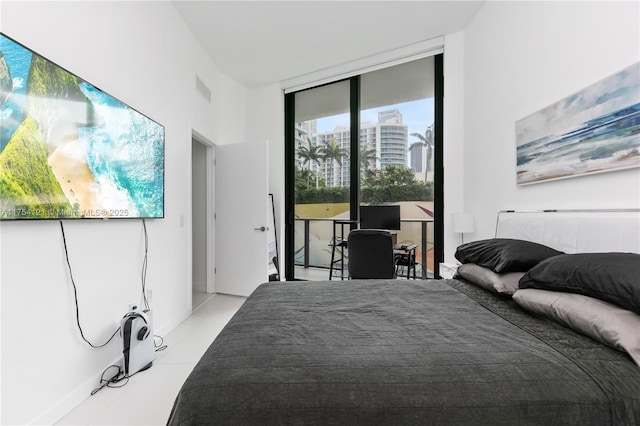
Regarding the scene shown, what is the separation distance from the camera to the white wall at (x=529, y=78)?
153cm

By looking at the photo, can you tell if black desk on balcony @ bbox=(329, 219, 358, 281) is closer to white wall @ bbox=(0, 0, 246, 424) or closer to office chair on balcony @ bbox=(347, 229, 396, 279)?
office chair on balcony @ bbox=(347, 229, 396, 279)

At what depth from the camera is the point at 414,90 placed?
3672mm

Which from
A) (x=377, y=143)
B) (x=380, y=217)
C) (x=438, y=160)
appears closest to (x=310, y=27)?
(x=377, y=143)

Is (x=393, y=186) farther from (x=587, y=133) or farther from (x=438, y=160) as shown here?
(x=587, y=133)

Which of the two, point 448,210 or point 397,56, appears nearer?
point 448,210

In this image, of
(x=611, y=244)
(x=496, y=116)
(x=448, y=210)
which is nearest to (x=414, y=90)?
(x=496, y=116)

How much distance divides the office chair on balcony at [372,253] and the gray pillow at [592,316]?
1723mm

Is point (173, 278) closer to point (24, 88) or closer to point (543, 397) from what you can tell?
point (24, 88)

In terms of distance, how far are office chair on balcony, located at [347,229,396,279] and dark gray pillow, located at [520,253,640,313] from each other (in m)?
1.66

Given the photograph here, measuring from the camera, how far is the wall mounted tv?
1203mm

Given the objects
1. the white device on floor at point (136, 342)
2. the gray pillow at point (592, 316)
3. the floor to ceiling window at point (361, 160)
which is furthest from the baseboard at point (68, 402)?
the floor to ceiling window at point (361, 160)

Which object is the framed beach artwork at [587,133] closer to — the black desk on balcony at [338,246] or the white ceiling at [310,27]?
the white ceiling at [310,27]

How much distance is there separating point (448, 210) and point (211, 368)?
121 inches

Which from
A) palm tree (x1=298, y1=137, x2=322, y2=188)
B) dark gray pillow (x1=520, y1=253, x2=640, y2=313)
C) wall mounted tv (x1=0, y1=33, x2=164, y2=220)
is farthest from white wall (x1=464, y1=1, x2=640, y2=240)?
wall mounted tv (x1=0, y1=33, x2=164, y2=220)
